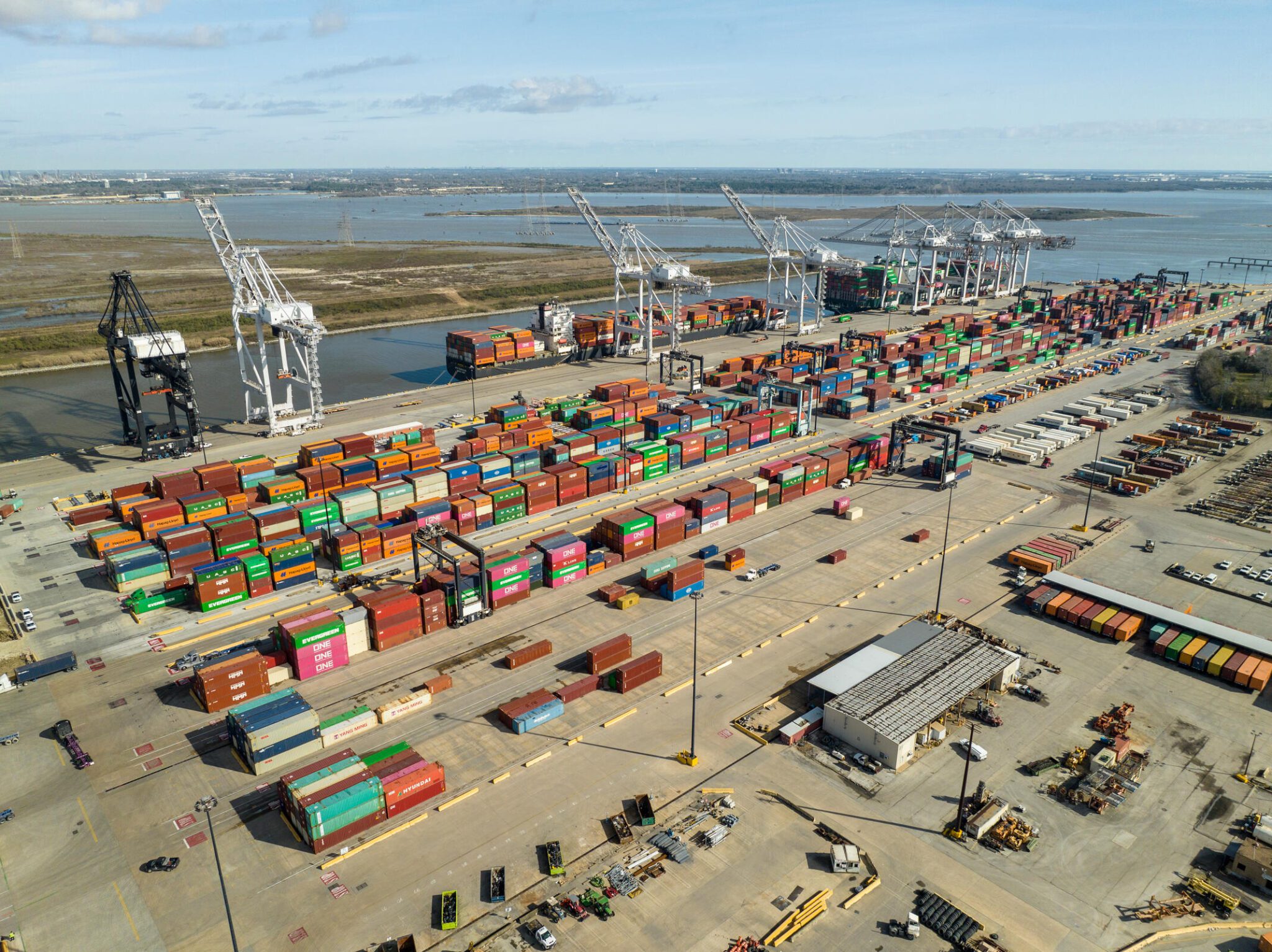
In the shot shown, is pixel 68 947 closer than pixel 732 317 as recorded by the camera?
Yes

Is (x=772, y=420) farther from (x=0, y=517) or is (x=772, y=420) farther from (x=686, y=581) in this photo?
(x=0, y=517)

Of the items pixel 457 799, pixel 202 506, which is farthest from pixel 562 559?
pixel 202 506

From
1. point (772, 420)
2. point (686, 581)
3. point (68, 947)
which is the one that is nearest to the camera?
point (68, 947)

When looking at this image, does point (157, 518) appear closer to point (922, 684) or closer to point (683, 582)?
point (683, 582)

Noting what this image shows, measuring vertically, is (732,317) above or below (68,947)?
above

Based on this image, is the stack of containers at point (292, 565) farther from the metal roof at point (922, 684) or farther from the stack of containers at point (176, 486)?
the metal roof at point (922, 684)

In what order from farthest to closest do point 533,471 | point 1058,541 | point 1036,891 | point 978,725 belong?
point 533,471, point 1058,541, point 978,725, point 1036,891

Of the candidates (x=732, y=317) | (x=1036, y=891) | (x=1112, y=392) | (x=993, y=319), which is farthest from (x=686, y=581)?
(x=993, y=319)
